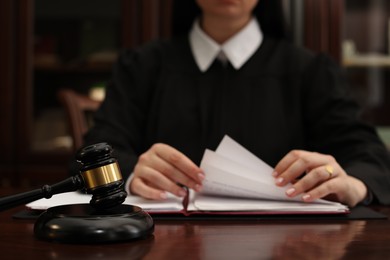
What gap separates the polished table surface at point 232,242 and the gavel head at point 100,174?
0.20 ft

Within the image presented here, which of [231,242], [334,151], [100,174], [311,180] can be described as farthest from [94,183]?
[334,151]

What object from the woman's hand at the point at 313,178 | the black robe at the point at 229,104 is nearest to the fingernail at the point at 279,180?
the woman's hand at the point at 313,178

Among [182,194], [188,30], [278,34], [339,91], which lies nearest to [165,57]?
[188,30]

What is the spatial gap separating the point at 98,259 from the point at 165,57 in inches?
40.7

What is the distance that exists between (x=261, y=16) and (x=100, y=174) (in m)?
1.04

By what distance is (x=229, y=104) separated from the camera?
4.80ft

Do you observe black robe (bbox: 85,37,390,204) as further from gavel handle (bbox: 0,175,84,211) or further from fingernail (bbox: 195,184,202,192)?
gavel handle (bbox: 0,175,84,211)

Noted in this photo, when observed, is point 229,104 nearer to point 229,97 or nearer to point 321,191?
point 229,97

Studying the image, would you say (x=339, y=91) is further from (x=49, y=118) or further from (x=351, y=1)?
(x=49, y=118)

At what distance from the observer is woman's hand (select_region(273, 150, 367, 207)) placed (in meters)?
0.90

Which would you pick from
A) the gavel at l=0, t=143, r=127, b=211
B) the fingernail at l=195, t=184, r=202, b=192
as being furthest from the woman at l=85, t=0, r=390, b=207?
the gavel at l=0, t=143, r=127, b=211

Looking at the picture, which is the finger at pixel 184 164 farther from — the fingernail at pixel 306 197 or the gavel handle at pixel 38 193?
the gavel handle at pixel 38 193

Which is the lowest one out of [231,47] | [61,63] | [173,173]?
[61,63]

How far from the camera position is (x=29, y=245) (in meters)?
0.62
